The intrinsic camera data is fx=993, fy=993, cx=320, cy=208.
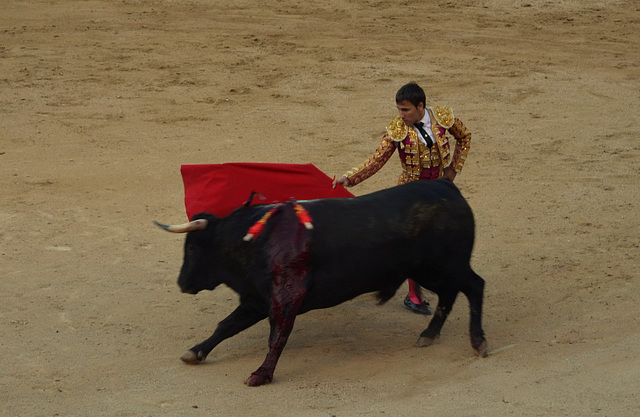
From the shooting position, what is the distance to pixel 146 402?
4891 millimetres

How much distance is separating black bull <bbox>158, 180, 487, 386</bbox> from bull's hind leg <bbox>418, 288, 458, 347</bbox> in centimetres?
4

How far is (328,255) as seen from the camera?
509 cm

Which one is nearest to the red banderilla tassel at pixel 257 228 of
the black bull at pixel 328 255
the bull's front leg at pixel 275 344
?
the black bull at pixel 328 255

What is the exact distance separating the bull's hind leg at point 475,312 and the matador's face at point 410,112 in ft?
3.09

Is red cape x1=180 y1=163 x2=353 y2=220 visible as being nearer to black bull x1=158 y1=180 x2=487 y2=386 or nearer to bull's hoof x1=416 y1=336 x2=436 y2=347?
black bull x1=158 y1=180 x2=487 y2=386

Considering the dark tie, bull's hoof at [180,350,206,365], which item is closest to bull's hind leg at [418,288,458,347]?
the dark tie

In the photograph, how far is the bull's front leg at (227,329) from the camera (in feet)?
17.5

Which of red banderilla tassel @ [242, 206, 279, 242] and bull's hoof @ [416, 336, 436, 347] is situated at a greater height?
red banderilla tassel @ [242, 206, 279, 242]

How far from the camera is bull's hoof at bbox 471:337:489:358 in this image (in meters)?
5.34

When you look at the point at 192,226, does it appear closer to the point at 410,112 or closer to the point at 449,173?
the point at 410,112

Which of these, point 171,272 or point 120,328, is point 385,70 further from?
point 120,328

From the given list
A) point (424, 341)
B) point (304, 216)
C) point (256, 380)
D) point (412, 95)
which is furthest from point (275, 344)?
point (412, 95)

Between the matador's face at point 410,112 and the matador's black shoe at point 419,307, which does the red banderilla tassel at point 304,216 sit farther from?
the matador's black shoe at point 419,307

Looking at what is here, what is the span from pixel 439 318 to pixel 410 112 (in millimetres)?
1177
